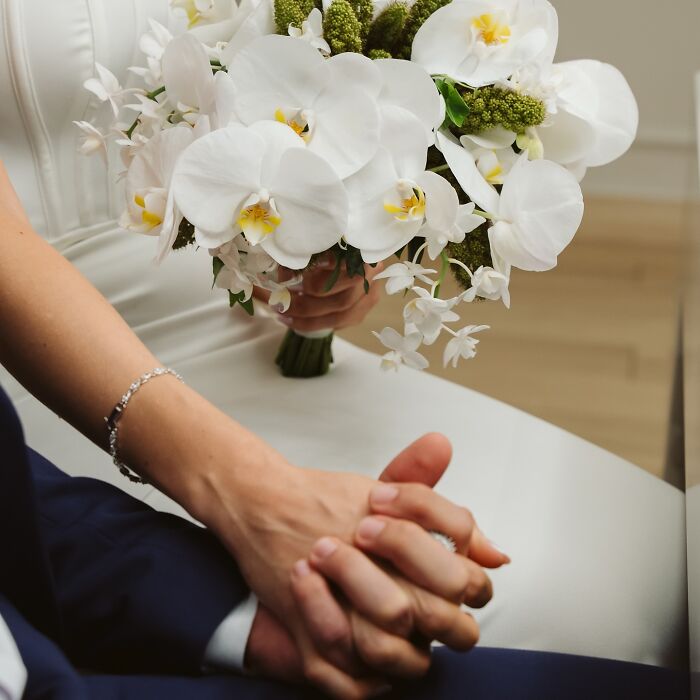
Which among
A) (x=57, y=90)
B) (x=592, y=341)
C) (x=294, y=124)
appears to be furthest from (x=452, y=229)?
(x=592, y=341)

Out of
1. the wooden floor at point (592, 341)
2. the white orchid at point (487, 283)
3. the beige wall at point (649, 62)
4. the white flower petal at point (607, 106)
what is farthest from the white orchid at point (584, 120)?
the beige wall at point (649, 62)

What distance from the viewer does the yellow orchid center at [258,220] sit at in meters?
0.69

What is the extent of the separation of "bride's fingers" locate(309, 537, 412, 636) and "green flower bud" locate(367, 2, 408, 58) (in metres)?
0.39

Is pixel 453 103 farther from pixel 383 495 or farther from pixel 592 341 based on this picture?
pixel 592 341

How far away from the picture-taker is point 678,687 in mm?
703

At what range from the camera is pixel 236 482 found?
2.22ft

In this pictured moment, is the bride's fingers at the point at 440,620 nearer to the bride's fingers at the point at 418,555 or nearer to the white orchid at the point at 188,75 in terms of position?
the bride's fingers at the point at 418,555

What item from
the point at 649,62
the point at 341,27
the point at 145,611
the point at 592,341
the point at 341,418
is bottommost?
the point at 592,341

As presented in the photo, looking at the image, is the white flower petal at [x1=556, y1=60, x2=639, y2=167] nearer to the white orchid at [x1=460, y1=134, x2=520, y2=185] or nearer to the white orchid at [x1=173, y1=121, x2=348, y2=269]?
the white orchid at [x1=460, y1=134, x2=520, y2=185]

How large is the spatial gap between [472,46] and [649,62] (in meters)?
2.36

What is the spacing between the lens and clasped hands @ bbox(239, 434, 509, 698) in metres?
0.61

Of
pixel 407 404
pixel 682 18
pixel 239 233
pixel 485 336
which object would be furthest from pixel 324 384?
pixel 682 18

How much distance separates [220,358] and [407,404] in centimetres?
23

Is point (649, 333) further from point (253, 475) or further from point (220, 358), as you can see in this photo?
point (253, 475)
